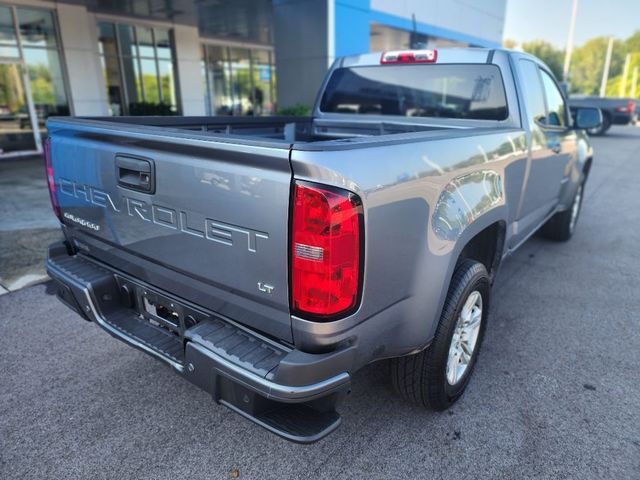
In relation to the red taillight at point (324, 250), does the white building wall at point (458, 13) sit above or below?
above

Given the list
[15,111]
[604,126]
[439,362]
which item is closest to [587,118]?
[439,362]

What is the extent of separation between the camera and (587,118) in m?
4.51

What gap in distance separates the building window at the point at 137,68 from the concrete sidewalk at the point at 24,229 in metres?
5.97

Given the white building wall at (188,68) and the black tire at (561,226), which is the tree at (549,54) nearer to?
the white building wall at (188,68)

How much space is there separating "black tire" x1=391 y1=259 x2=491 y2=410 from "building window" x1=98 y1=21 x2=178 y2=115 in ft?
43.7

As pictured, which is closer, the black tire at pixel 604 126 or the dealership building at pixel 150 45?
the dealership building at pixel 150 45

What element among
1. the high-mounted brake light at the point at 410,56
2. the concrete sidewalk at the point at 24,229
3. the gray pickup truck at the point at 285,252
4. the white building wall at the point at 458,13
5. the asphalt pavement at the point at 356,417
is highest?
the white building wall at the point at 458,13

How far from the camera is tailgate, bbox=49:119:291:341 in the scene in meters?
1.72

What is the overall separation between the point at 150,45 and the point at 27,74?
4.75 meters

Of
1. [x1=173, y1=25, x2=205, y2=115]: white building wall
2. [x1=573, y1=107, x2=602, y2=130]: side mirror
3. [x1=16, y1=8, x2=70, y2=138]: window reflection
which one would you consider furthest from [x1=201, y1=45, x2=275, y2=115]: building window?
[x1=573, y1=107, x2=602, y2=130]: side mirror

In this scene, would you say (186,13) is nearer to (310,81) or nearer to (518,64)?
(310,81)

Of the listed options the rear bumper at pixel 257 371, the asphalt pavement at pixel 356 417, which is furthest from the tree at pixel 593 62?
the rear bumper at pixel 257 371

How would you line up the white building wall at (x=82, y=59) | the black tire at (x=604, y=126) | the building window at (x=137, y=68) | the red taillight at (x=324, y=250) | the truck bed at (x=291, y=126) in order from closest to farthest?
the red taillight at (x=324, y=250)
the truck bed at (x=291, y=126)
the white building wall at (x=82, y=59)
the building window at (x=137, y=68)
the black tire at (x=604, y=126)

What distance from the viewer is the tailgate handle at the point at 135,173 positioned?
80.7 inches
